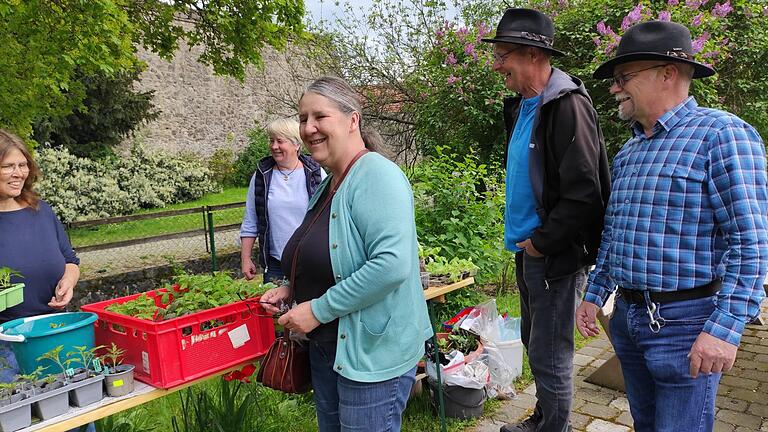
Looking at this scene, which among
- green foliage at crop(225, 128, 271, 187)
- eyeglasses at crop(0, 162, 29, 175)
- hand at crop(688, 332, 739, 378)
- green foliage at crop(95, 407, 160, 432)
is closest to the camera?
hand at crop(688, 332, 739, 378)

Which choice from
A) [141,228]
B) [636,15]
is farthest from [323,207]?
[141,228]

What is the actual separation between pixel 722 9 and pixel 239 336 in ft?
21.5

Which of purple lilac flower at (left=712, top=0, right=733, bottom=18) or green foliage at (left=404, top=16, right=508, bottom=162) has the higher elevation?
purple lilac flower at (left=712, top=0, right=733, bottom=18)

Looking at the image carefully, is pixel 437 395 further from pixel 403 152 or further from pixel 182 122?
pixel 182 122

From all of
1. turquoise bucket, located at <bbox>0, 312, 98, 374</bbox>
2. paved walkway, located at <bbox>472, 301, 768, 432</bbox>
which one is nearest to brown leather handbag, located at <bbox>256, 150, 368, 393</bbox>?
turquoise bucket, located at <bbox>0, 312, 98, 374</bbox>

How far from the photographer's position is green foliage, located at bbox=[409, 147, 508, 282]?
4.66m

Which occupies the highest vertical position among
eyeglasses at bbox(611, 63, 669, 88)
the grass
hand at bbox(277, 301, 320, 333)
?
eyeglasses at bbox(611, 63, 669, 88)

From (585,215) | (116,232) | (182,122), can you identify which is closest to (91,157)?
(182,122)

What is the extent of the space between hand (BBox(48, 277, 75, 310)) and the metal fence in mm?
4642

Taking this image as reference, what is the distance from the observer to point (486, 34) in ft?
23.5

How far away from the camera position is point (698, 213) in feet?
5.70

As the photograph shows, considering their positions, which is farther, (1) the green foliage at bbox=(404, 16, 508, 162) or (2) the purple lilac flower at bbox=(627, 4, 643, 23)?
(1) the green foliage at bbox=(404, 16, 508, 162)

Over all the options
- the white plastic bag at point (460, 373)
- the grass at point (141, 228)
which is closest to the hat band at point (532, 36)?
the white plastic bag at point (460, 373)

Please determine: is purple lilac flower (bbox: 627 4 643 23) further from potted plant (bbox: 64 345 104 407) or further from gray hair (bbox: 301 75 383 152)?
potted plant (bbox: 64 345 104 407)
